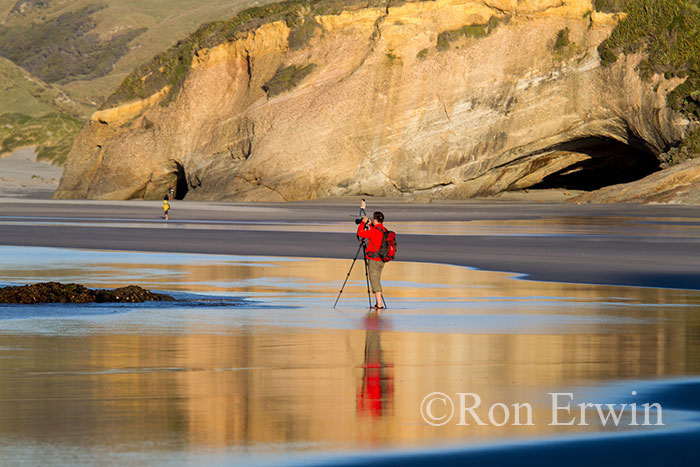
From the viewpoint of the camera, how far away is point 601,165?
206ft

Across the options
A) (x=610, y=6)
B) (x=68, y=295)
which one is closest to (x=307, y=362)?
(x=68, y=295)

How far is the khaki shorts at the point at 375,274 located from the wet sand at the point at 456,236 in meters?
4.65

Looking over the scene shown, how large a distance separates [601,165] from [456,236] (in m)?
35.2

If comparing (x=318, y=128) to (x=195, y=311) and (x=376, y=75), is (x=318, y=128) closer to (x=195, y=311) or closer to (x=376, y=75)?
(x=376, y=75)

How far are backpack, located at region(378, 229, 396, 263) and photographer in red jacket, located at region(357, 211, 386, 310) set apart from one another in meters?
0.05

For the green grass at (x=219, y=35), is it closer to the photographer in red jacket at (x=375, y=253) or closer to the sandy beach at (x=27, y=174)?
the sandy beach at (x=27, y=174)

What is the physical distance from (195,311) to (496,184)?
49.0m

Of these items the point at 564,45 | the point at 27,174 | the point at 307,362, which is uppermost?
the point at 564,45

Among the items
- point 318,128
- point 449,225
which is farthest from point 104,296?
point 318,128

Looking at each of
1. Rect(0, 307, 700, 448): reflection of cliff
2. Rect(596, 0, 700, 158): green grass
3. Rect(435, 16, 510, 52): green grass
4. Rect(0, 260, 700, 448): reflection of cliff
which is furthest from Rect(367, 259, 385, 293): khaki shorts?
Rect(435, 16, 510, 52): green grass

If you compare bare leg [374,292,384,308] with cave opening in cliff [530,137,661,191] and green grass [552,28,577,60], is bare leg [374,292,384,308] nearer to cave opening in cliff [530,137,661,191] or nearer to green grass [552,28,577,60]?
cave opening in cliff [530,137,661,191]

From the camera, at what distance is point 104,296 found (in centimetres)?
Result: 1496

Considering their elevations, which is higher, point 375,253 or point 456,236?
point 456,236

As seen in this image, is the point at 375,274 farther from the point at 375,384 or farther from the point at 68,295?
the point at 375,384
